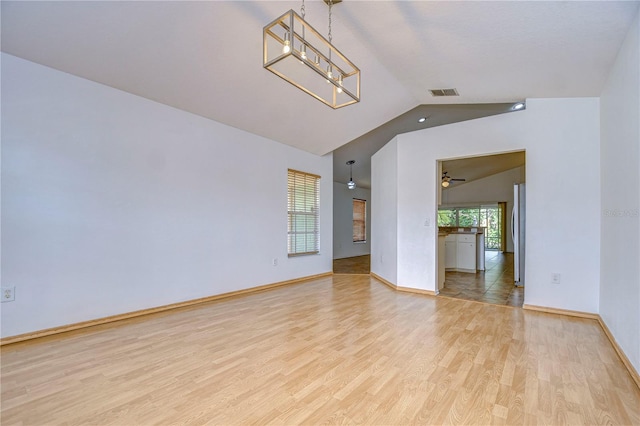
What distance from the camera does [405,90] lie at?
162 inches

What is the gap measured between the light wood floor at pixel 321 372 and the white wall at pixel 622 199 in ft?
1.11

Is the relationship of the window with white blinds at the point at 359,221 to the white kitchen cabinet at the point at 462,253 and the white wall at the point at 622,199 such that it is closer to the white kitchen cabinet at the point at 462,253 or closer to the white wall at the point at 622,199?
the white kitchen cabinet at the point at 462,253

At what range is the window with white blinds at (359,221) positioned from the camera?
10445mm

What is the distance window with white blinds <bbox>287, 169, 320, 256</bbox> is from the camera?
5.59 meters

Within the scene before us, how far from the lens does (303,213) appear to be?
5.86 metres

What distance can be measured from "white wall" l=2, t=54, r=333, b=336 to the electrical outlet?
0.03m

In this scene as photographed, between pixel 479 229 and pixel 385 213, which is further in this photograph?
pixel 479 229

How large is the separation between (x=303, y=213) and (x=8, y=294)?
412 centimetres

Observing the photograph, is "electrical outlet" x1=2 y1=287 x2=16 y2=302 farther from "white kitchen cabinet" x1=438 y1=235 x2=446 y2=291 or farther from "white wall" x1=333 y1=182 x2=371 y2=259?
"white wall" x1=333 y1=182 x2=371 y2=259

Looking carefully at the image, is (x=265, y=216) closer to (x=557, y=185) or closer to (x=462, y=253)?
(x=557, y=185)

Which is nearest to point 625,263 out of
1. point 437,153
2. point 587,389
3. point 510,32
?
point 587,389

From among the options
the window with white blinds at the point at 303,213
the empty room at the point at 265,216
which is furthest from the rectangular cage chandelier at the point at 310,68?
the window with white blinds at the point at 303,213

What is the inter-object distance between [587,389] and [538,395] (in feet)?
1.27

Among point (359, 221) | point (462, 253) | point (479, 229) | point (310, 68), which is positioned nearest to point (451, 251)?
point (462, 253)
